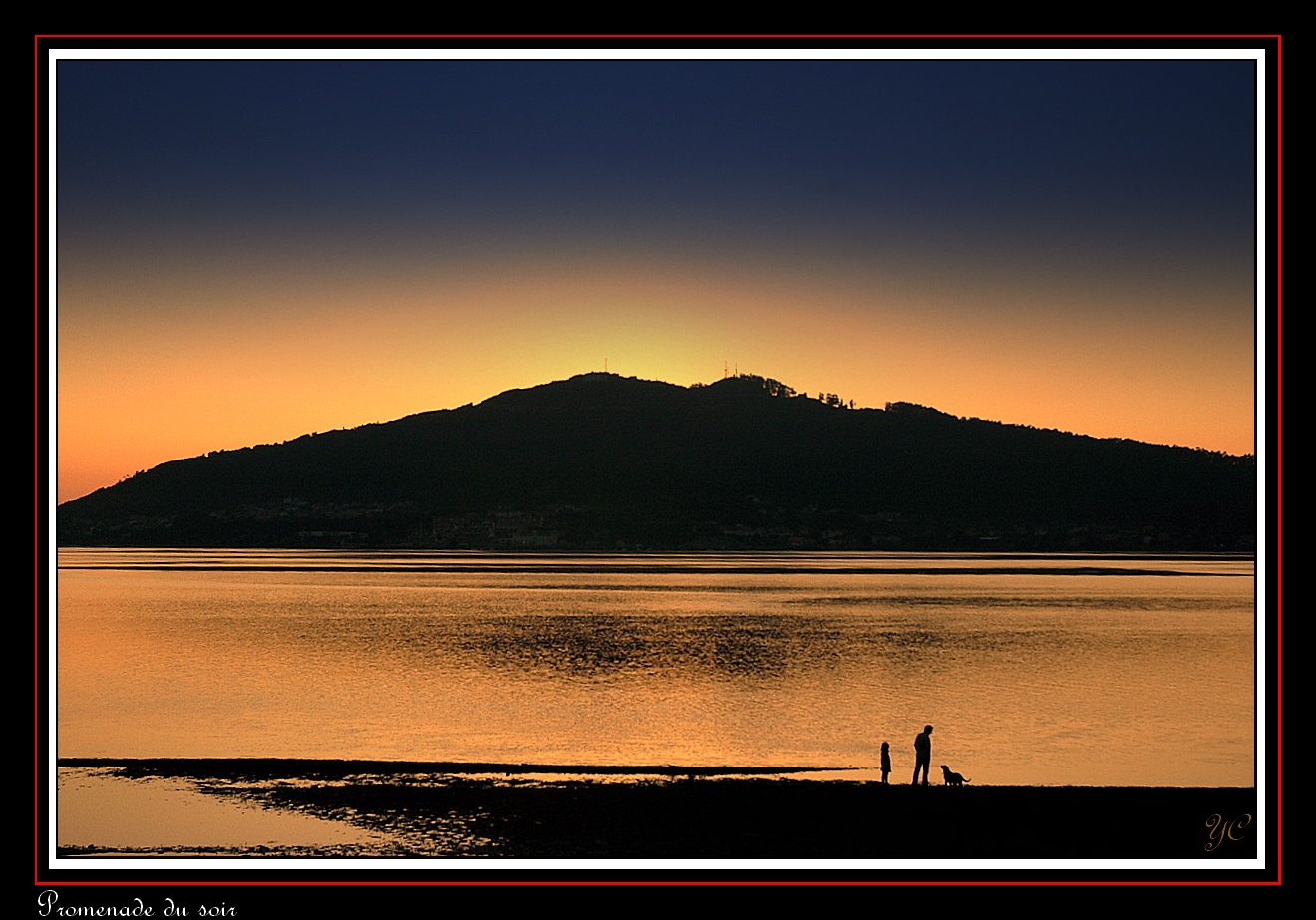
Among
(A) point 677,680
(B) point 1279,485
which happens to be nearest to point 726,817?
(B) point 1279,485

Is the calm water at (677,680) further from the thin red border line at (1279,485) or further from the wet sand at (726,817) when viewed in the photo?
the thin red border line at (1279,485)

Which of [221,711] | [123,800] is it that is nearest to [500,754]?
[123,800]

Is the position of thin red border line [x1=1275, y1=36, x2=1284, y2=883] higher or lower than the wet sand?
higher

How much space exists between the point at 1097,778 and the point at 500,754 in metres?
14.4

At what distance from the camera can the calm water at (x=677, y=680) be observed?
34000mm

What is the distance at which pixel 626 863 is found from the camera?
11.7m

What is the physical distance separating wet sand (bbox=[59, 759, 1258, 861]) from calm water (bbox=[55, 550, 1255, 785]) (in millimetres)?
4776

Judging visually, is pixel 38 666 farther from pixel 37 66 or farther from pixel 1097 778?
pixel 1097 778

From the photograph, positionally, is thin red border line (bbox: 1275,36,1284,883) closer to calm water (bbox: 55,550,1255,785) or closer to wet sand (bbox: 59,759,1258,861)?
wet sand (bbox: 59,759,1258,861)

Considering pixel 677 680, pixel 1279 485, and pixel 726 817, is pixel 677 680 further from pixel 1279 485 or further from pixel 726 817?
pixel 1279 485

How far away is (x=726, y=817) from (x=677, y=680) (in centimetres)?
2953

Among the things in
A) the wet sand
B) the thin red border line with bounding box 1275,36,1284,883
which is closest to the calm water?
the wet sand

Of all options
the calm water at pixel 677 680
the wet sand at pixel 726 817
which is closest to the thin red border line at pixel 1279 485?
the wet sand at pixel 726 817

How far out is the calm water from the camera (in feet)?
112
